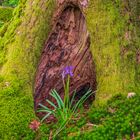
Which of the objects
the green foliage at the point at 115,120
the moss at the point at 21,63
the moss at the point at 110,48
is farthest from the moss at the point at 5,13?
the green foliage at the point at 115,120

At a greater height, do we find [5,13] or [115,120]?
[5,13]

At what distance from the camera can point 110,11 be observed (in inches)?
166

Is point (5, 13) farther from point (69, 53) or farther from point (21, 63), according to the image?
point (21, 63)

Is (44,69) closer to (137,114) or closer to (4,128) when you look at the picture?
(4,128)

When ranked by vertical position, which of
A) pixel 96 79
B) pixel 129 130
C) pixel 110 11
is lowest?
pixel 129 130

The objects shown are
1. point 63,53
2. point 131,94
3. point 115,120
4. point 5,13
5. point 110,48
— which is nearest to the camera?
point 115,120

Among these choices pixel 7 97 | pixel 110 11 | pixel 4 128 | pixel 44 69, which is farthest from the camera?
pixel 44 69

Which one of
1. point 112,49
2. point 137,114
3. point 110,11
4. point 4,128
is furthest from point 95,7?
point 4,128

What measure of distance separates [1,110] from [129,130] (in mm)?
1303

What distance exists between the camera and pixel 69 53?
15.0 feet

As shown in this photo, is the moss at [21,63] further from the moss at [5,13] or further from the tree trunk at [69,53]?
the moss at [5,13]

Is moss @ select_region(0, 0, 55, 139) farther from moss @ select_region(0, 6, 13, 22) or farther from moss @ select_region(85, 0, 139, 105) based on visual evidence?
moss @ select_region(0, 6, 13, 22)

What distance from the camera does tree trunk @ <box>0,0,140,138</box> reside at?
13.3ft

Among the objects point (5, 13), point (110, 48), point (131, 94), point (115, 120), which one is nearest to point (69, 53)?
point (110, 48)
